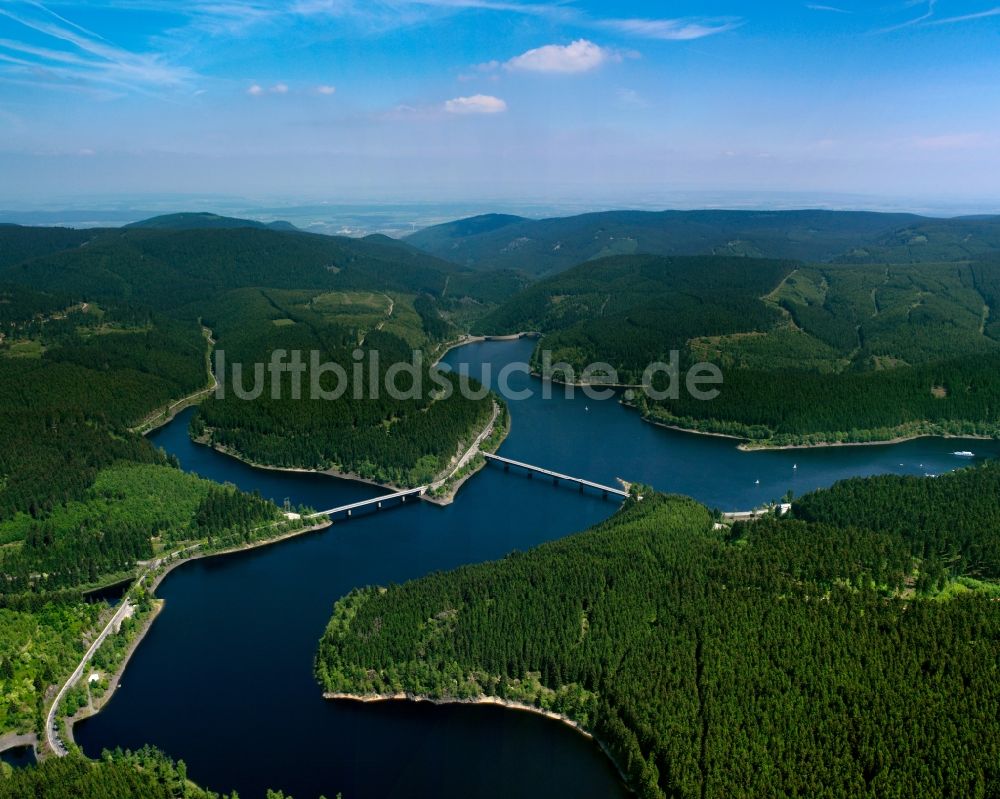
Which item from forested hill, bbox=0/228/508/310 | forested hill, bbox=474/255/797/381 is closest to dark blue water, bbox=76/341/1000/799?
forested hill, bbox=474/255/797/381

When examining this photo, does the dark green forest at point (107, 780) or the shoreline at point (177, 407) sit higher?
the shoreline at point (177, 407)

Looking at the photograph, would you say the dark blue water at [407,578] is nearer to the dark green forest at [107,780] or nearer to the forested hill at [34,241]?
the dark green forest at [107,780]

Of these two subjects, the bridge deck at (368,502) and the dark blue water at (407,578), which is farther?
the bridge deck at (368,502)

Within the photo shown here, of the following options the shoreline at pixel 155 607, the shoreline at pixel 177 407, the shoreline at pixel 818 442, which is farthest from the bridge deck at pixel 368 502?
the shoreline at pixel 818 442

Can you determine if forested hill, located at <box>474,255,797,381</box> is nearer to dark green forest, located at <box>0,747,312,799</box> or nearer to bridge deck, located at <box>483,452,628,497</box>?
bridge deck, located at <box>483,452,628,497</box>

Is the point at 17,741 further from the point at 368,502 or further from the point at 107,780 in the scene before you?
the point at 368,502

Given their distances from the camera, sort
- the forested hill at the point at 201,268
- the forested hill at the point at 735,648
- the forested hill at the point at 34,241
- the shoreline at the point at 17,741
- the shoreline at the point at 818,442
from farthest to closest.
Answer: the forested hill at the point at 34,241 < the forested hill at the point at 201,268 < the shoreline at the point at 818,442 < the shoreline at the point at 17,741 < the forested hill at the point at 735,648

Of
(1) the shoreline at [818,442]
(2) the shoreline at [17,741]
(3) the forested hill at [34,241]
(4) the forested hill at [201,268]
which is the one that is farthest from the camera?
(3) the forested hill at [34,241]

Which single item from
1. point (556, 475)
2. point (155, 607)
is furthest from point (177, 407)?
point (556, 475)

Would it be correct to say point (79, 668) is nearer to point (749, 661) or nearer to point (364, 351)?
point (749, 661)
